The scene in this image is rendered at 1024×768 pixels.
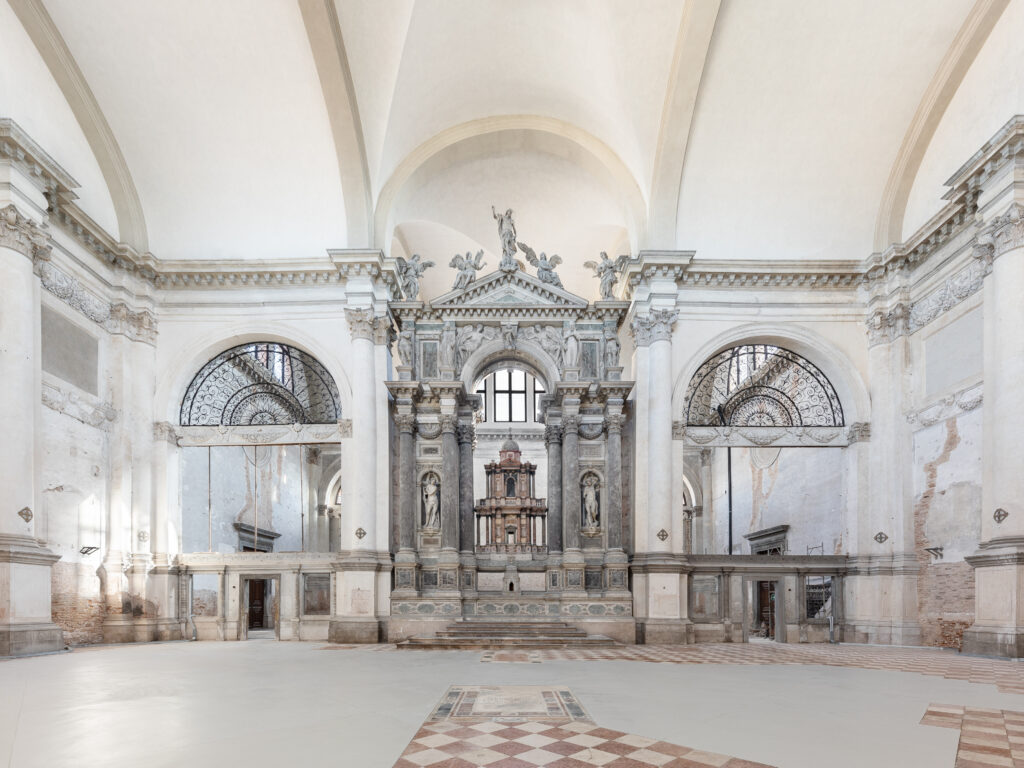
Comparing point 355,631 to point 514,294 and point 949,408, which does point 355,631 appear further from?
point 949,408

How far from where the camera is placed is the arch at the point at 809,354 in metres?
17.7

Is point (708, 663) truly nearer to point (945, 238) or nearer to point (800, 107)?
point (945, 238)

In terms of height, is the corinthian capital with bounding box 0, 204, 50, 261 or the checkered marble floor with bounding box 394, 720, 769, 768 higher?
the corinthian capital with bounding box 0, 204, 50, 261

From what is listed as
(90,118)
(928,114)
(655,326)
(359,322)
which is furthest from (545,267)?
(90,118)

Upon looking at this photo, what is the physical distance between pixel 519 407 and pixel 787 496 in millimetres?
12334

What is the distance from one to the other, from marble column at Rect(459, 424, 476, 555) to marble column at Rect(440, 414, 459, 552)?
424 mm

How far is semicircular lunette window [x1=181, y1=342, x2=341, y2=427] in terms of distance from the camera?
18453 millimetres

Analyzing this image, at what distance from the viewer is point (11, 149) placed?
12.7 meters

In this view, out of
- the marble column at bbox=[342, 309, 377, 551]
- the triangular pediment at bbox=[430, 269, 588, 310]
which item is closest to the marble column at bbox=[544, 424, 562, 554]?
the triangular pediment at bbox=[430, 269, 588, 310]

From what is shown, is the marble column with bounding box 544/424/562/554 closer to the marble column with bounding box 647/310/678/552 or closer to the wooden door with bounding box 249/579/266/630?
the marble column with bounding box 647/310/678/552

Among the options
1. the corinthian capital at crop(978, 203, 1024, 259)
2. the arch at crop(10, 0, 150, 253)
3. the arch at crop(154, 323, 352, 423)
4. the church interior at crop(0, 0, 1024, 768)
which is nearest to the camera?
the corinthian capital at crop(978, 203, 1024, 259)

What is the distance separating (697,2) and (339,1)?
7.21m

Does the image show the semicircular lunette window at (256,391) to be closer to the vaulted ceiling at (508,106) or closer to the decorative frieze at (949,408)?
the vaulted ceiling at (508,106)

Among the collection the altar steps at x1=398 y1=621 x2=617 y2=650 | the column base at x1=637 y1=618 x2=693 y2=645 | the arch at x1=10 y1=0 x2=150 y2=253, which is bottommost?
the column base at x1=637 y1=618 x2=693 y2=645
